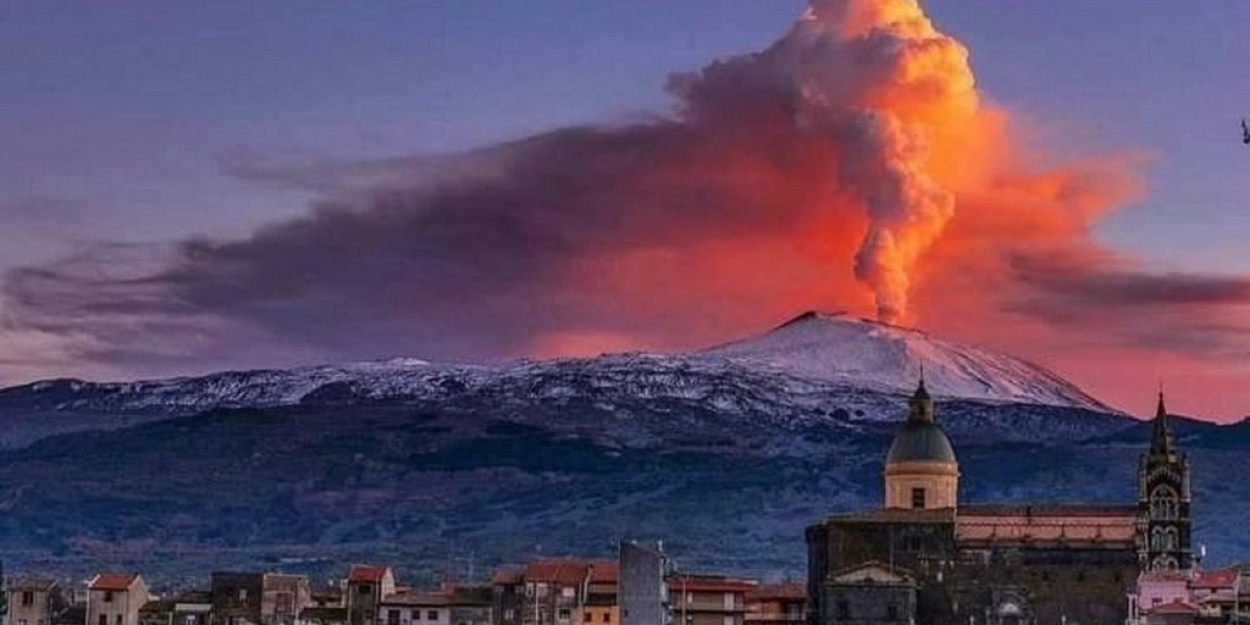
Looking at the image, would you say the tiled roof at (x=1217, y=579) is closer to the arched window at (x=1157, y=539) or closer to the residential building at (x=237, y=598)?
the arched window at (x=1157, y=539)

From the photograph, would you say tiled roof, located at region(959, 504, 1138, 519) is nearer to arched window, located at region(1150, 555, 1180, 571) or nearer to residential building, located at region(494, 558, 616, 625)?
arched window, located at region(1150, 555, 1180, 571)

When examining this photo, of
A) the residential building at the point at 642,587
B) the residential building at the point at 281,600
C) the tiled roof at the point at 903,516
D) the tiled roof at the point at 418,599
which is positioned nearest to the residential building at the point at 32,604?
the residential building at the point at 281,600

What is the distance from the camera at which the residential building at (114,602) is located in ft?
399

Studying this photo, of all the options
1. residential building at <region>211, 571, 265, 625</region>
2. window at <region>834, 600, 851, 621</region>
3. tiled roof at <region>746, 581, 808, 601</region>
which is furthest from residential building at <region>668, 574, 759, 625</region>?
residential building at <region>211, 571, 265, 625</region>

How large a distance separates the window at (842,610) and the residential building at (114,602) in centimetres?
3428

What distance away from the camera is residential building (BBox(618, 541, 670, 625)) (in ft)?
370

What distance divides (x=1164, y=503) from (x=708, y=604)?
873 inches

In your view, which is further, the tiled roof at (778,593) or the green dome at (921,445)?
the green dome at (921,445)

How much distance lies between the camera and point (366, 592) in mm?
123812

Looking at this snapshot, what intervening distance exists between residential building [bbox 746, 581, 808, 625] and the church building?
7.45 feet

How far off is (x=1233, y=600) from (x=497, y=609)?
3665cm

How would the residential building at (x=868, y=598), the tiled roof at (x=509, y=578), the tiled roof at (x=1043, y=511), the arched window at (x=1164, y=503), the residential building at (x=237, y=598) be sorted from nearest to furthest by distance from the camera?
the residential building at (x=868, y=598) → the tiled roof at (x=1043, y=511) → the arched window at (x=1164, y=503) → the tiled roof at (x=509, y=578) → the residential building at (x=237, y=598)

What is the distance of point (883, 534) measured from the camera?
114750mm

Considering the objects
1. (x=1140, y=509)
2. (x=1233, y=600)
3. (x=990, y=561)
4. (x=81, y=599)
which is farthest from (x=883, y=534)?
(x=81, y=599)
